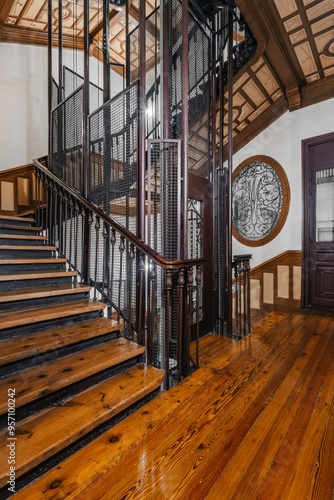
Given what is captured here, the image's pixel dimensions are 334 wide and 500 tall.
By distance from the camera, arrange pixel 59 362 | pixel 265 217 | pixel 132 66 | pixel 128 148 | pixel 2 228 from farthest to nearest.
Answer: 1. pixel 265 217
2. pixel 132 66
3. pixel 2 228
4. pixel 128 148
5. pixel 59 362

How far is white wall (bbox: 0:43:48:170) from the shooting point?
4543mm

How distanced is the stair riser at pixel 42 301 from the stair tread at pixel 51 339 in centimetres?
31

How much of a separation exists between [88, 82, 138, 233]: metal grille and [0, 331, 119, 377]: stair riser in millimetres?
920

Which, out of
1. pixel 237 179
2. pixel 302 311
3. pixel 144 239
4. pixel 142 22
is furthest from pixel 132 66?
pixel 302 311

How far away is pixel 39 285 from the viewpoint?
236 centimetres

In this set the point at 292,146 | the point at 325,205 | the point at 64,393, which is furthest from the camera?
the point at 292,146

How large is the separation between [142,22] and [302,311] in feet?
13.6

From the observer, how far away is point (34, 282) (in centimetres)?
234

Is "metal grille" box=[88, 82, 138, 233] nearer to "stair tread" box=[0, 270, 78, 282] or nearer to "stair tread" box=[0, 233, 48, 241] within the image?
"stair tread" box=[0, 270, 78, 282]

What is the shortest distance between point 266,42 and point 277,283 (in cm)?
349

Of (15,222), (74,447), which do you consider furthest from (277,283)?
(15,222)

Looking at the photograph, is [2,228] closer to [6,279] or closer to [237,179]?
[6,279]

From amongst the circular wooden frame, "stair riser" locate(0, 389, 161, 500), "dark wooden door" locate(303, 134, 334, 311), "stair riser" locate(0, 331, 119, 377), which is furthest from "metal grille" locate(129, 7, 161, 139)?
"dark wooden door" locate(303, 134, 334, 311)

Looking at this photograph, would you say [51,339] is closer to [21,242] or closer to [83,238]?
[83,238]
